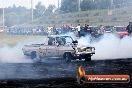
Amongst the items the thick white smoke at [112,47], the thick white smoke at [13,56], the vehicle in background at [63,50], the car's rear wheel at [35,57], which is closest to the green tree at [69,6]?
the thick white smoke at [112,47]

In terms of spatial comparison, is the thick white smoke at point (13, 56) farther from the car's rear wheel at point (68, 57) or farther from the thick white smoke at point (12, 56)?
the car's rear wheel at point (68, 57)

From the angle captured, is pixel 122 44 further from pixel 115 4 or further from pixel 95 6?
pixel 95 6

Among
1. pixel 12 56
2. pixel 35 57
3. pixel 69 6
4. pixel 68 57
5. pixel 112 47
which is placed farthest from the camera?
pixel 69 6

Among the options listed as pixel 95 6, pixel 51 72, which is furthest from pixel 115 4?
pixel 51 72

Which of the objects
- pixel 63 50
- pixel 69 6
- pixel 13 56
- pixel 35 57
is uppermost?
pixel 69 6

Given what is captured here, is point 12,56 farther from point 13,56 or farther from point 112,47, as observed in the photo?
point 112,47

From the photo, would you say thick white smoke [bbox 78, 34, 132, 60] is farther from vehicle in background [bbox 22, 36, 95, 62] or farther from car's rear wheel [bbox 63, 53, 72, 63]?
car's rear wheel [bbox 63, 53, 72, 63]

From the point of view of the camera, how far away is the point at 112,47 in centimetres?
3200

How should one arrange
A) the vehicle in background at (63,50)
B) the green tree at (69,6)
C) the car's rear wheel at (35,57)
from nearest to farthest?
the vehicle in background at (63,50), the car's rear wheel at (35,57), the green tree at (69,6)

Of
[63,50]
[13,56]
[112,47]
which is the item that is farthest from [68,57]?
[112,47]

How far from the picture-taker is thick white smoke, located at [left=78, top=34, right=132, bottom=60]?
2830 centimetres

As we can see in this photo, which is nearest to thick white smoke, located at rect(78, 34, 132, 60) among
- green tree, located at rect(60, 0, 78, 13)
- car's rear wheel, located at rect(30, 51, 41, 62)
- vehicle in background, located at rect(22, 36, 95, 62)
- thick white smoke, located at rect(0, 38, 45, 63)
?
vehicle in background, located at rect(22, 36, 95, 62)

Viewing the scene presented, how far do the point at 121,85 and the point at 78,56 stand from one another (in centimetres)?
1042

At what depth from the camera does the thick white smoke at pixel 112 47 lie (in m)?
28.3
